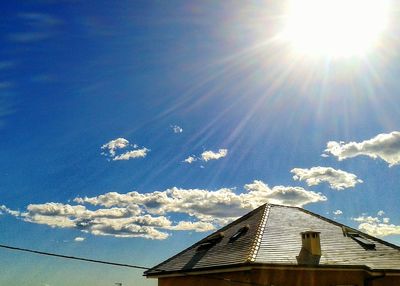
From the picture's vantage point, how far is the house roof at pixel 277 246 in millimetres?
18188

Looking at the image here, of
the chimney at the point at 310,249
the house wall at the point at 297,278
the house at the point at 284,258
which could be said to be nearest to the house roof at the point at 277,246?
the house at the point at 284,258

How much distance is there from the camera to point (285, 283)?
17312mm

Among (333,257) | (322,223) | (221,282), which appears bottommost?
(221,282)

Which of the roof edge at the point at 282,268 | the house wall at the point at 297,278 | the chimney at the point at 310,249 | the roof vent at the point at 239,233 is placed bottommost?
the house wall at the point at 297,278

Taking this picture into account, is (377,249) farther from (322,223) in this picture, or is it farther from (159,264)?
(159,264)

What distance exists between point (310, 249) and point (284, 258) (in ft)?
6.21

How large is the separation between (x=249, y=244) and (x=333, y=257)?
3.99 m

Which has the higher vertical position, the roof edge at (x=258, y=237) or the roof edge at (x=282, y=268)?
the roof edge at (x=258, y=237)

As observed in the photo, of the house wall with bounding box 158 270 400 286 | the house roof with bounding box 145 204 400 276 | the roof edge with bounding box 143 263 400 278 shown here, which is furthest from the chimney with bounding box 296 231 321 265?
the house wall with bounding box 158 270 400 286

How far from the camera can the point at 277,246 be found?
63.2 ft

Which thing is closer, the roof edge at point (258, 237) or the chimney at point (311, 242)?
the roof edge at point (258, 237)

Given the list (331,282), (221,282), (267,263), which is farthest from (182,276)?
(331,282)

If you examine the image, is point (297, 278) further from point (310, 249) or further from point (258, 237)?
point (258, 237)

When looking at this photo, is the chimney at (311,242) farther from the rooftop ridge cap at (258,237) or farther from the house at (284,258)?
the rooftop ridge cap at (258,237)
